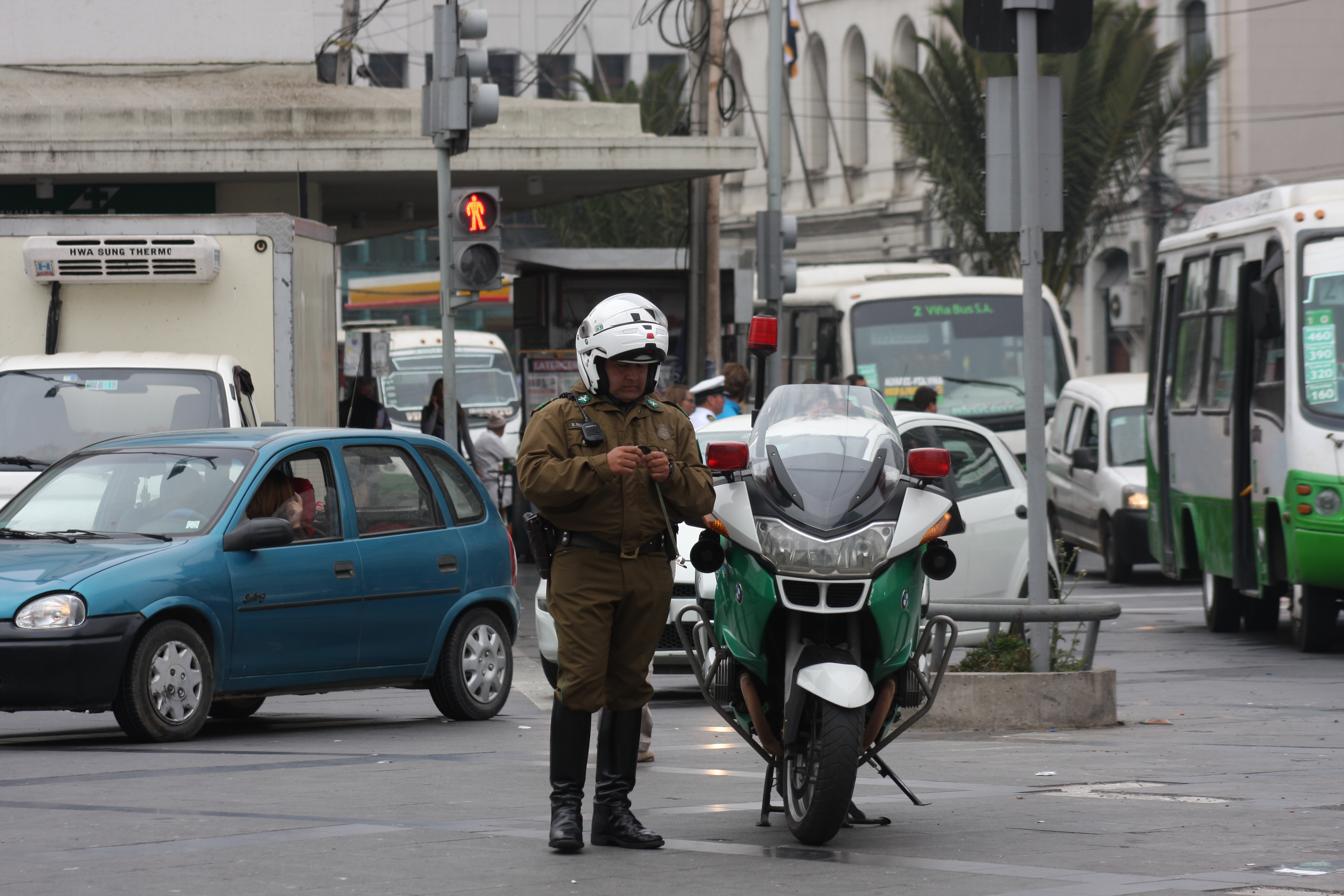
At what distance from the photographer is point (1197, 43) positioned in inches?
1839

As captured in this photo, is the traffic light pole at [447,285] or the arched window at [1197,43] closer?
the traffic light pole at [447,285]

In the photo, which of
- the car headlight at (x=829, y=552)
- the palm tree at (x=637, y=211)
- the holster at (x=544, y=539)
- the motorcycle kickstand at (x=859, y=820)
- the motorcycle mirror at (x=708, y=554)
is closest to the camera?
the car headlight at (x=829, y=552)

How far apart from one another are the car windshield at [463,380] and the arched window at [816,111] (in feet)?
82.0

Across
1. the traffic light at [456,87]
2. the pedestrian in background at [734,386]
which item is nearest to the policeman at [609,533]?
the traffic light at [456,87]

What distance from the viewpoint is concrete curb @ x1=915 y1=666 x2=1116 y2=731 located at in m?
10.3

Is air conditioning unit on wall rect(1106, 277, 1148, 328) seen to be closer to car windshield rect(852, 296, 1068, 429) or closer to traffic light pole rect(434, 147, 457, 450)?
car windshield rect(852, 296, 1068, 429)

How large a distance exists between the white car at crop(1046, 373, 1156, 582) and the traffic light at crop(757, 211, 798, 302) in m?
3.24

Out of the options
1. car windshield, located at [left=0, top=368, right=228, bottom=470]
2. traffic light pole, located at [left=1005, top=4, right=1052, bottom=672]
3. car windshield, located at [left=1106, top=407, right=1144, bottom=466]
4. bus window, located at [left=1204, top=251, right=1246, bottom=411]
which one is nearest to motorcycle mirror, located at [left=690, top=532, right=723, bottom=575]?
traffic light pole, located at [left=1005, top=4, right=1052, bottom=672]

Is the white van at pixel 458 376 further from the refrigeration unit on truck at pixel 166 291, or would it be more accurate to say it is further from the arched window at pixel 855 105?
the arched window at pixel 855 105

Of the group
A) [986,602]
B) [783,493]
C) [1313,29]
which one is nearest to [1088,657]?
[986,602]

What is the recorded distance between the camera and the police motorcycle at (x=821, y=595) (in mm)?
6641

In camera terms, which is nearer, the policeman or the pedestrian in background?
the policeman

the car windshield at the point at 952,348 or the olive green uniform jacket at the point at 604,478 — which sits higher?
the car windshield at the point at 952,348

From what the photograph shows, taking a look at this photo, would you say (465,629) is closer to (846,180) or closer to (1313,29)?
(1313,29)
